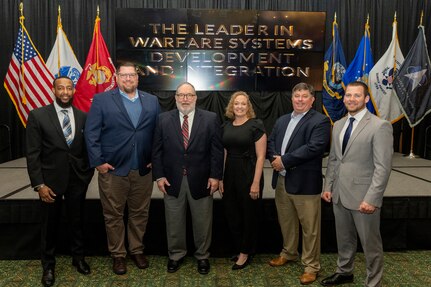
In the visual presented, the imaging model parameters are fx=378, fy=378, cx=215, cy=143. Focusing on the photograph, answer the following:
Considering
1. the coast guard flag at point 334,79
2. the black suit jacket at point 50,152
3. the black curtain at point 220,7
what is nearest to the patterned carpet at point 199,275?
the black suit jacket at point 50,152

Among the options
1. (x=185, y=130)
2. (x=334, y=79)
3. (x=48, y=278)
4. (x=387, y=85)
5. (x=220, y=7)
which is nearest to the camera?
(x=48, y=278)

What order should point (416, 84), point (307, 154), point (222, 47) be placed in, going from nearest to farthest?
point (307, 154) < point (416, 84) < point (222, 47)

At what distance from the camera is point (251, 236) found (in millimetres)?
3084

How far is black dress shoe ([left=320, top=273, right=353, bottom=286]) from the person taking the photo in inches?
111

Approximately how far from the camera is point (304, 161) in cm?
275

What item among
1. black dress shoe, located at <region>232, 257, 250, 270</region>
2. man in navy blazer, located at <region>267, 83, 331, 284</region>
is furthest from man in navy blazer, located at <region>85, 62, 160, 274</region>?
man in navy blazer, located at <region>267, 83, 331, 284</region>

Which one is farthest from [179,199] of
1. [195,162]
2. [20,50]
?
[20,50]

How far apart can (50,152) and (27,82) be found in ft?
12.4

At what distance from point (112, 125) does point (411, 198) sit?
112 inches

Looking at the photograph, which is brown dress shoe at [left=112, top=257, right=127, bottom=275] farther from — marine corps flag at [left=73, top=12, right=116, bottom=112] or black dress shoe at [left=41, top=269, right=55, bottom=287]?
marine corps flag at [left=73, top=12, right=116, bottom=112]

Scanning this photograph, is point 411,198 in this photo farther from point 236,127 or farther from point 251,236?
point 236,127

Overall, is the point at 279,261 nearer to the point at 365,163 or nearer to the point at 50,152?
the point at 365,163

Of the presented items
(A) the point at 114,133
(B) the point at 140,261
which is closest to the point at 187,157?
(A) the point at 114,133

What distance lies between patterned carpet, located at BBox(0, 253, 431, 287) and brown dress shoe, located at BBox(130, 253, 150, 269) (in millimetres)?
45
